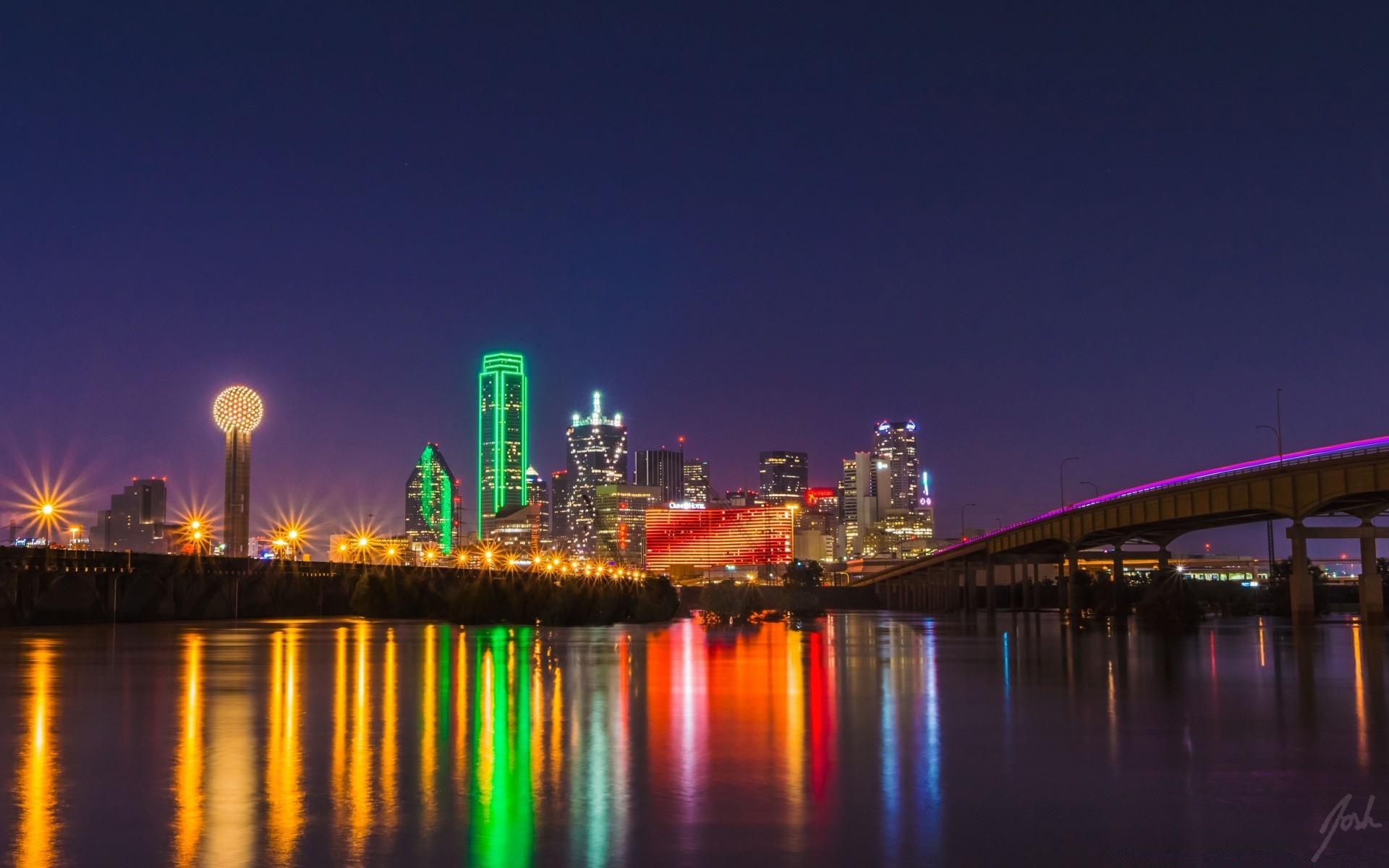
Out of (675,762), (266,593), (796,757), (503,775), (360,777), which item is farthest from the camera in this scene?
(266,593)

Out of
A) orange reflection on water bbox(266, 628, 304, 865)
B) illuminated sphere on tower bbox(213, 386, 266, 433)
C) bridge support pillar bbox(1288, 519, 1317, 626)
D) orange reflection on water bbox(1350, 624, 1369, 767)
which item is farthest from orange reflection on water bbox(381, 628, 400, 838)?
illuminated sphere on tower bbox(213, 386, 266, 433)

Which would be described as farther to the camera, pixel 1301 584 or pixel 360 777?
pixel 1301 584

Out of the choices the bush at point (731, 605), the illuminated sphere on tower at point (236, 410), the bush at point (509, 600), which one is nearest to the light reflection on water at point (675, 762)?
the bush at point (509, 600)

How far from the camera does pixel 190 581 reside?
324 ft

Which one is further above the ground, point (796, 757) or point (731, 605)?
point (731, 605)

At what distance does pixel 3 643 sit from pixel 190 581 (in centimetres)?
4563

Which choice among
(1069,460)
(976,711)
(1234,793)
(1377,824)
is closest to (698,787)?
(1234,793)

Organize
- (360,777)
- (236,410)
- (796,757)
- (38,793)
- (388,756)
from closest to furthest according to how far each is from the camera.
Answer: (38,793), (360,777), (388,756), (796,757), (236,410)

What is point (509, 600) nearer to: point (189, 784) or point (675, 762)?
point (675, 762)

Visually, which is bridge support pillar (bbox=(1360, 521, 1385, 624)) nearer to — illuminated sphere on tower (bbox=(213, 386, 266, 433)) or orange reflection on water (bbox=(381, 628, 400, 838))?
orange reflection on water (bbox=(381, 628, 400, 838))

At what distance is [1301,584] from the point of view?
83.8 metres
